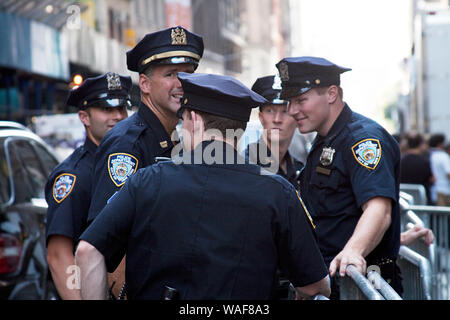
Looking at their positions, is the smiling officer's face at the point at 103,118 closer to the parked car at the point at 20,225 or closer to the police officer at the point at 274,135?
the police officer at the point at 274,135

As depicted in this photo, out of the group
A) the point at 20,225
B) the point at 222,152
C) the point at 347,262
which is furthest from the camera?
the point at 20,225

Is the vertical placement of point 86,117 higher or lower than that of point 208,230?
higher

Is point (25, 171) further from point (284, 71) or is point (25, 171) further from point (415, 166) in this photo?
point (415, 166)

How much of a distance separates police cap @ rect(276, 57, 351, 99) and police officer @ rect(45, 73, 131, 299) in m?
1.27

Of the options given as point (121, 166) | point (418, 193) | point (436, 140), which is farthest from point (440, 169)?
point (121, 166)

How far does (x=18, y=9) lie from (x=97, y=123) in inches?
651

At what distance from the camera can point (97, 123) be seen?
5.29 metres

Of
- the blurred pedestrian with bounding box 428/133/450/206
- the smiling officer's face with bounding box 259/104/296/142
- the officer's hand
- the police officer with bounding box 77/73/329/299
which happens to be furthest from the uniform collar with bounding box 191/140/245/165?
the blurred pedestrian with bounding box 428/133/450/206

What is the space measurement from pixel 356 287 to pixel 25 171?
15.6 ft

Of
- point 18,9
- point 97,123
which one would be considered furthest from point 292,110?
point 18,9

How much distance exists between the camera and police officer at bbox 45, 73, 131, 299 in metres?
4.45

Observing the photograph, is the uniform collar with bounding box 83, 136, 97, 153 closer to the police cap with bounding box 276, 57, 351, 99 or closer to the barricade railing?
the police cap with bounding box 276, 57, 351, 99

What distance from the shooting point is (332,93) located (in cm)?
466
